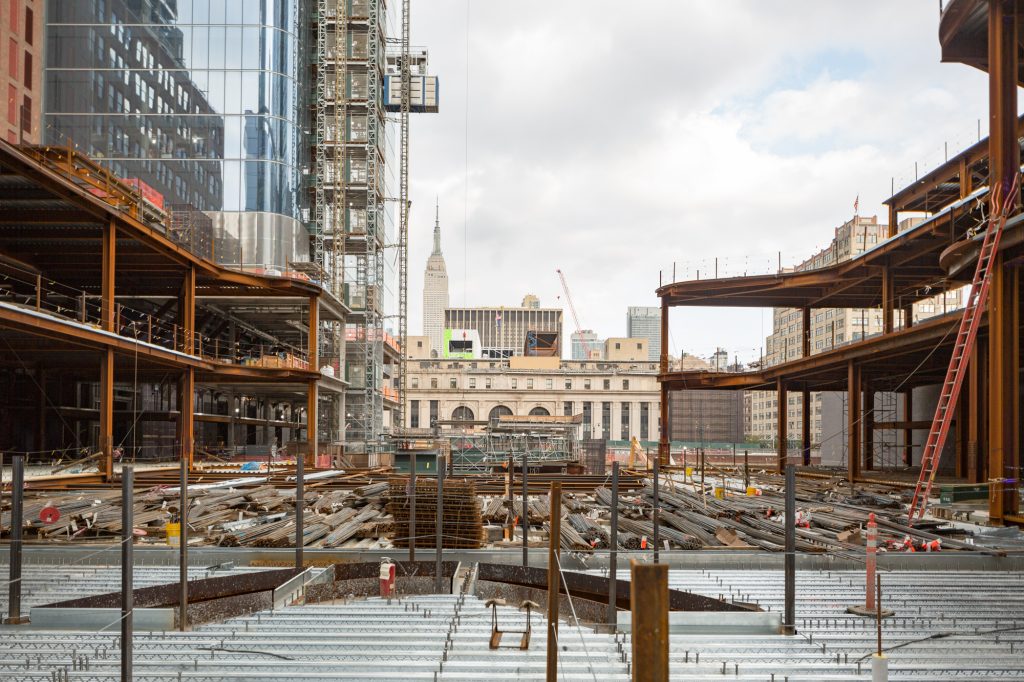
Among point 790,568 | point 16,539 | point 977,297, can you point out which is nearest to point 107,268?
point 16,539

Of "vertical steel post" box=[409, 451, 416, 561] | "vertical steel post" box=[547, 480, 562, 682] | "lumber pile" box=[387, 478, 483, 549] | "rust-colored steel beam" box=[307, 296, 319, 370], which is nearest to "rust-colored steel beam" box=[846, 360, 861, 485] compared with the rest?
"lumber pile" box=[387, 478, 483, 549]

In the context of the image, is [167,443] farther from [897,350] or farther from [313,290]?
[897,350]

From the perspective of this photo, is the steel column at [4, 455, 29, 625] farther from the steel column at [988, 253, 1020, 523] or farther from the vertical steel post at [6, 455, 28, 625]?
the steel column at [988, 253, 1020, 523]

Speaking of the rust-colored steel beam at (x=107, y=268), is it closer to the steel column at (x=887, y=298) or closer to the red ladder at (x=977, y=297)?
the red ladder at (x=977, y=297)

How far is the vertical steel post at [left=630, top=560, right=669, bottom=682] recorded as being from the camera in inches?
109

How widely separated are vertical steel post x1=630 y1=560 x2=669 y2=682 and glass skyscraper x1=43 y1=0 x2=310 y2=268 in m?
49.1

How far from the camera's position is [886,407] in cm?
5047

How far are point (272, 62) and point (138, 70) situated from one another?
8.26 metres

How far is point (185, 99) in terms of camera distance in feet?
158

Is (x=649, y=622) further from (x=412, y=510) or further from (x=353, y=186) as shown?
(x=353, y=186)

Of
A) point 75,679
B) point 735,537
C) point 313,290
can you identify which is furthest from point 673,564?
point 313,290

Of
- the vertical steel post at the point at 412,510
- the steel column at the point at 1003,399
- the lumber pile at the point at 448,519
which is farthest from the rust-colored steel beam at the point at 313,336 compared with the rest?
the steel column at the point at 1003,399

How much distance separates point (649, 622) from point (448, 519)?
11894 mm

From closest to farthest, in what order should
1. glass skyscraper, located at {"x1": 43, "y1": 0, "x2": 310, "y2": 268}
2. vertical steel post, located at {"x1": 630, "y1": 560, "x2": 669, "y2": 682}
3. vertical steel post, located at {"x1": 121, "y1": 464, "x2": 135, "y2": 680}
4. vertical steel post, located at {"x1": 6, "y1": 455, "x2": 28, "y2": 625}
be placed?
vertical steel post, located at {"x1": 630, "y1": 560, "x2": 669, "y2": 682}
vertical steel post, located at {"x1": 121, "y1": 464, "x2": 135, "y2": 680}
vertical steel post, located at {"x1": 6, "y1": 455, "x2": 28, "y2": 625}
glass skyscraper, located at {"x1": 43, "y1": 0, "x2": 310, "y2": 268}
